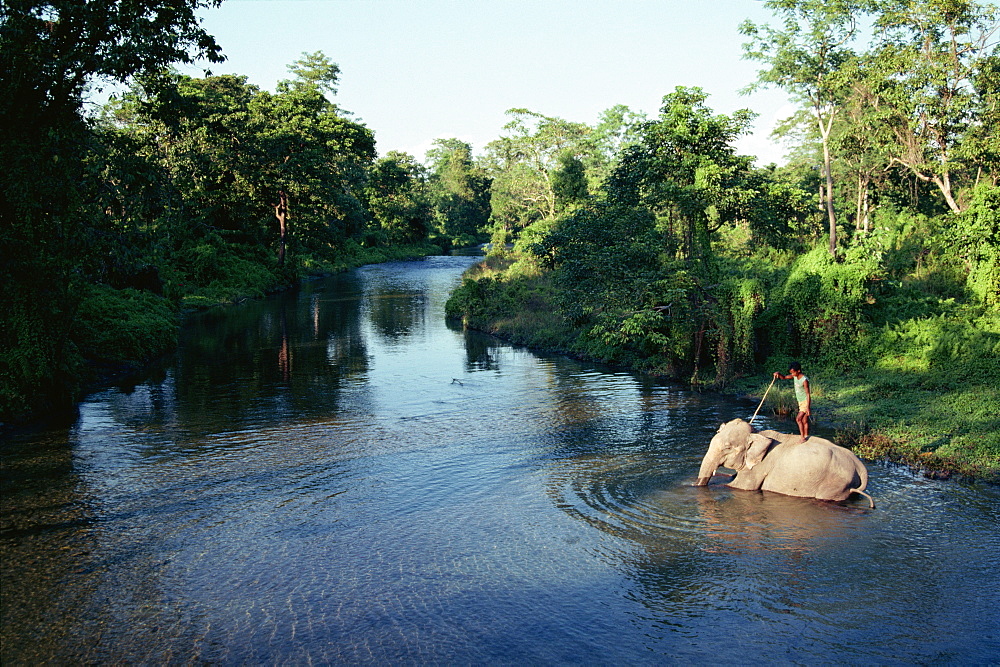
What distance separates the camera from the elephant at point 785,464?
522 inches

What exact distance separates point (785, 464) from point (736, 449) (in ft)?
2.97

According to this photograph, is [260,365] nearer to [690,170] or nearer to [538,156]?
[690,170]

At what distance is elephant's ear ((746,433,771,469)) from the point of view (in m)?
14.2

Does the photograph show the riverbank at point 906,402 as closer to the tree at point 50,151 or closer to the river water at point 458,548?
the river water at point 458,548

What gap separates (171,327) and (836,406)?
2628 centimetres

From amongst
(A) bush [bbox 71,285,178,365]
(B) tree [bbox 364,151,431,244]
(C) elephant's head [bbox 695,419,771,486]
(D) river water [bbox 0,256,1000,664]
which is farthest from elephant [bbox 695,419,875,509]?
(B) tree [bbox 364,151,431,244]

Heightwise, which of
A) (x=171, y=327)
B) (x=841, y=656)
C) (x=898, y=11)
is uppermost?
(x=898, y=11)

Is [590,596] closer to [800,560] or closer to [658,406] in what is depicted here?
[800,560]

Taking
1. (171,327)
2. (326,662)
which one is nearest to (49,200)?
(171,327)

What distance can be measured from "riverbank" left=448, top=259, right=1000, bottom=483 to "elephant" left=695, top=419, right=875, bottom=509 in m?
2.84

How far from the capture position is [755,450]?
14.2 metres

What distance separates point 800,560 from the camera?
36.4 ft

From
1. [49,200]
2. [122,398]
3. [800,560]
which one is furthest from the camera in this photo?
[122,398]

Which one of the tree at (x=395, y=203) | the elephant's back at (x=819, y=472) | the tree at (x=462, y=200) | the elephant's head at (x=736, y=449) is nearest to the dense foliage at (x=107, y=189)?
the elephant's head at (x=736, y=449)
